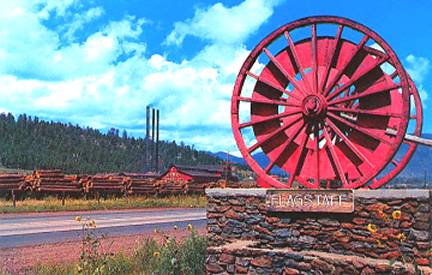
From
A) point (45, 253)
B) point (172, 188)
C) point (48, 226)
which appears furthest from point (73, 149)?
point (45, 253)

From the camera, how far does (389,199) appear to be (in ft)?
27.3

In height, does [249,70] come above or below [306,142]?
above

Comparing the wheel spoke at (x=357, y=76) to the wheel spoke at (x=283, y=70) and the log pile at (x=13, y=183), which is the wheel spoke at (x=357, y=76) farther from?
the log pile at (x=13, y=183)

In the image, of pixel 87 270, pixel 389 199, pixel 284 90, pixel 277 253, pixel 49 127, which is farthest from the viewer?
pixel 49 127

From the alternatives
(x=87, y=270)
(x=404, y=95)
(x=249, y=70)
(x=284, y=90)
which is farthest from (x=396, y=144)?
(x=87, y=270)

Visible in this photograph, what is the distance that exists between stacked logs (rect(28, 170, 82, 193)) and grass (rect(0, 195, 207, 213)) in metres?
0.64

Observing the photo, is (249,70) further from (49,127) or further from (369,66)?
(49,127)

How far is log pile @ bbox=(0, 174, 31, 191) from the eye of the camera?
29375 mm

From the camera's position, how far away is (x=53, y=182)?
3216cm

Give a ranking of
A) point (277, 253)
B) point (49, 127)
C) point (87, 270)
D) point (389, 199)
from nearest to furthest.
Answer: point (87, 270), point (389, 199), point (277, 253), point (49, 127)

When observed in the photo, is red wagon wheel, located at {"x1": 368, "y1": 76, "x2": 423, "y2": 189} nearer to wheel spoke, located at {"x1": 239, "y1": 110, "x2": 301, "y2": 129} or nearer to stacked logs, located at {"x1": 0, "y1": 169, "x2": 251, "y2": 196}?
wheel spoke, located at {"x1": 239, "y1": 110, "x2": 301, "y2": 129}

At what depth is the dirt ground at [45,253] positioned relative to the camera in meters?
10.4

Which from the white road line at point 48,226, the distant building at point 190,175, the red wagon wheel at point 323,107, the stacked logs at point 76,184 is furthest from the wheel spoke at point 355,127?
the distant building at point 190,175

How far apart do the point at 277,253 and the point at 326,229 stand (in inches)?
34.7
